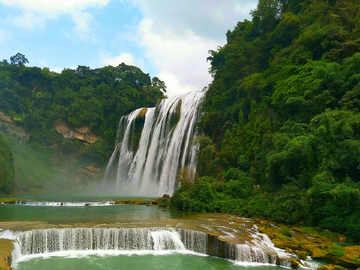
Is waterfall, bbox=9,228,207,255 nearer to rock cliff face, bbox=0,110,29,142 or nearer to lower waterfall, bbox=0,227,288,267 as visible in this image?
lower waterfall, bbox=0,227,288,267

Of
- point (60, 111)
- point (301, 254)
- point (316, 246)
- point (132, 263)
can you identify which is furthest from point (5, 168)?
point (316, 246)

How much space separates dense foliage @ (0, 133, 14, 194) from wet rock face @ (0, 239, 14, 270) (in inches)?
948

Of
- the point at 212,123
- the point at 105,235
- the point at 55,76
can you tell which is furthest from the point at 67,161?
the point at 105,235

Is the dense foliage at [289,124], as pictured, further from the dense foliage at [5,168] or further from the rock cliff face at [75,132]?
the rock cliff face at [75,132]

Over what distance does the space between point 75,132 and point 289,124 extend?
37074 millimetres

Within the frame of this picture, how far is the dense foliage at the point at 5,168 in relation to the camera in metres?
32.7

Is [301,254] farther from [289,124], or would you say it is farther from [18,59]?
[18,59]

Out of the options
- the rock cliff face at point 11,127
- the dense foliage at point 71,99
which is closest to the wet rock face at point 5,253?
the dense foliage at point 71,99

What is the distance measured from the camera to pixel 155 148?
122 feet

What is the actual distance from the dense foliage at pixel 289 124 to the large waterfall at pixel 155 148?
2.96 meters

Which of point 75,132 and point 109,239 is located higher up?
point 75,132

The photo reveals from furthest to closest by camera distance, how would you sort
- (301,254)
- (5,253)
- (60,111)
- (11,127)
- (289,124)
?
(60,111) → (11,127) → (289,124) → (301,254) → (5,253)

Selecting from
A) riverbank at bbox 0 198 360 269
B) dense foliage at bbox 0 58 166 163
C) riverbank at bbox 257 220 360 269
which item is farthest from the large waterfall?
riverbank at bbox 257 220 360 269

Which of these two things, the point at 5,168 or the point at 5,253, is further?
the point at 5,168
